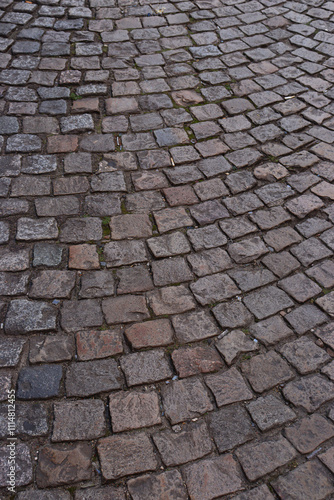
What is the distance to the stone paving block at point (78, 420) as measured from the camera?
2.30m

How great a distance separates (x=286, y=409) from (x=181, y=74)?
10.8 feet

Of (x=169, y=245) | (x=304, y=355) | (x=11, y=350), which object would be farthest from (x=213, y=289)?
(x=11, y=350)

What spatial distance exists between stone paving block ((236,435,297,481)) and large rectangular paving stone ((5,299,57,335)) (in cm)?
122

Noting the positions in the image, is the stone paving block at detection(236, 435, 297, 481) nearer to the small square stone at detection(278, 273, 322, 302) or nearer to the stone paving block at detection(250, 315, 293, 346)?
the stone paving block at detection(250, 315, 293, 346)

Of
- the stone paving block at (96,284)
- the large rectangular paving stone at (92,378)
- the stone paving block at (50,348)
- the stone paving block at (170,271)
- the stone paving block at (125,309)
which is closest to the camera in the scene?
the large rectangular paving stone at (92,378)

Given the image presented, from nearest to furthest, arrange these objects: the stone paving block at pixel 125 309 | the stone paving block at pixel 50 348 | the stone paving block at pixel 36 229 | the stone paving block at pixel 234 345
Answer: the stone paving block at pixel 50 348, the stone paving block at pixel 234 345, the stone paving block at pixel 125 309, the stone paving block at pixel 36 229

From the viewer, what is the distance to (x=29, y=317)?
8.98 feet

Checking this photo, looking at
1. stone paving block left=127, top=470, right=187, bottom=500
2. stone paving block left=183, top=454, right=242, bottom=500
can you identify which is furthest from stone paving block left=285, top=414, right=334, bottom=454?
stone paving block left=127, top=470, right=187, bottom=500

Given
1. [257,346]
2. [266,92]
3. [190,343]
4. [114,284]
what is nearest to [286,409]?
[257,346]

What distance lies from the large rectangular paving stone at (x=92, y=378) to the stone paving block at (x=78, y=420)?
0.20ft

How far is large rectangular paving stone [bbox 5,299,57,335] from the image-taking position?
106 inches

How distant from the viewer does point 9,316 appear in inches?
108

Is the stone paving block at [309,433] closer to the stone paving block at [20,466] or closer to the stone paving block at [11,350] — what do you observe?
the stone paving block at [20,466]

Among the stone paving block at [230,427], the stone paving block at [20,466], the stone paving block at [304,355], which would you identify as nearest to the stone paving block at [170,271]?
the stone paving block at [304,355]
